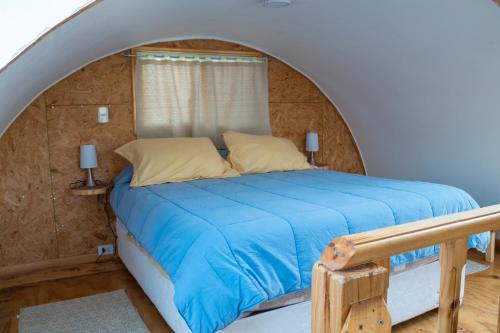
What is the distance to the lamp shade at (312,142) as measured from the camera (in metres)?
4.54

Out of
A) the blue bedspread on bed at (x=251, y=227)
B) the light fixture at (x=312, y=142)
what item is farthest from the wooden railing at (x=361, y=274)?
the light fixture at (x=312, y=142)

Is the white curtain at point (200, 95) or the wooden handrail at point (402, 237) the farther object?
the white curtain at point (200, 95)

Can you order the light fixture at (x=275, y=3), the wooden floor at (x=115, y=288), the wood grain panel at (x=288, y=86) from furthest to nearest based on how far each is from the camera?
1. the wood grain panel at (x=288, y=86)
2. the light fixture at (x=275, y=3)
3. the wooden floor at (x=115, y=288)

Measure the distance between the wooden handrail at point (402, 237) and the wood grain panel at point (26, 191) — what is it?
3.44 m

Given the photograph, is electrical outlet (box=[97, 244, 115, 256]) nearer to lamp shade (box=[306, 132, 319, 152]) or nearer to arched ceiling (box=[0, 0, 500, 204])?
arched ceiling (box=[0, 0, 500, 204])

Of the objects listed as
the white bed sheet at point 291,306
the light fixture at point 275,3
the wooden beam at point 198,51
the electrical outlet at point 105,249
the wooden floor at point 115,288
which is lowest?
the wooden floor at point 115,288

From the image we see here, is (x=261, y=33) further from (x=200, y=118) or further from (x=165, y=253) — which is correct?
(x=165, y=253)

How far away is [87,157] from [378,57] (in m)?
2.59

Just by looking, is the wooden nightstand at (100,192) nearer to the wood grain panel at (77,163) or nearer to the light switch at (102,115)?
the wood grain panel at (77,163)

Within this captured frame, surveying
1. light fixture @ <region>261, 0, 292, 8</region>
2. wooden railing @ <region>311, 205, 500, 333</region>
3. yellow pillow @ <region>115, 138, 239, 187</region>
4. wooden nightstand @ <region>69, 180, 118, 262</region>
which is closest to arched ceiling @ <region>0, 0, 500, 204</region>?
light fixture @ <region>261, 0, 292, 8</region>

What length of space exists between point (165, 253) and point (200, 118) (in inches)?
85.2

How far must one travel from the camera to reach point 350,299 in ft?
2.03

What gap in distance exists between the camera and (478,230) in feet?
2.46

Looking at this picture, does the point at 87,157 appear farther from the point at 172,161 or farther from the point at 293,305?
the point at 293,305
